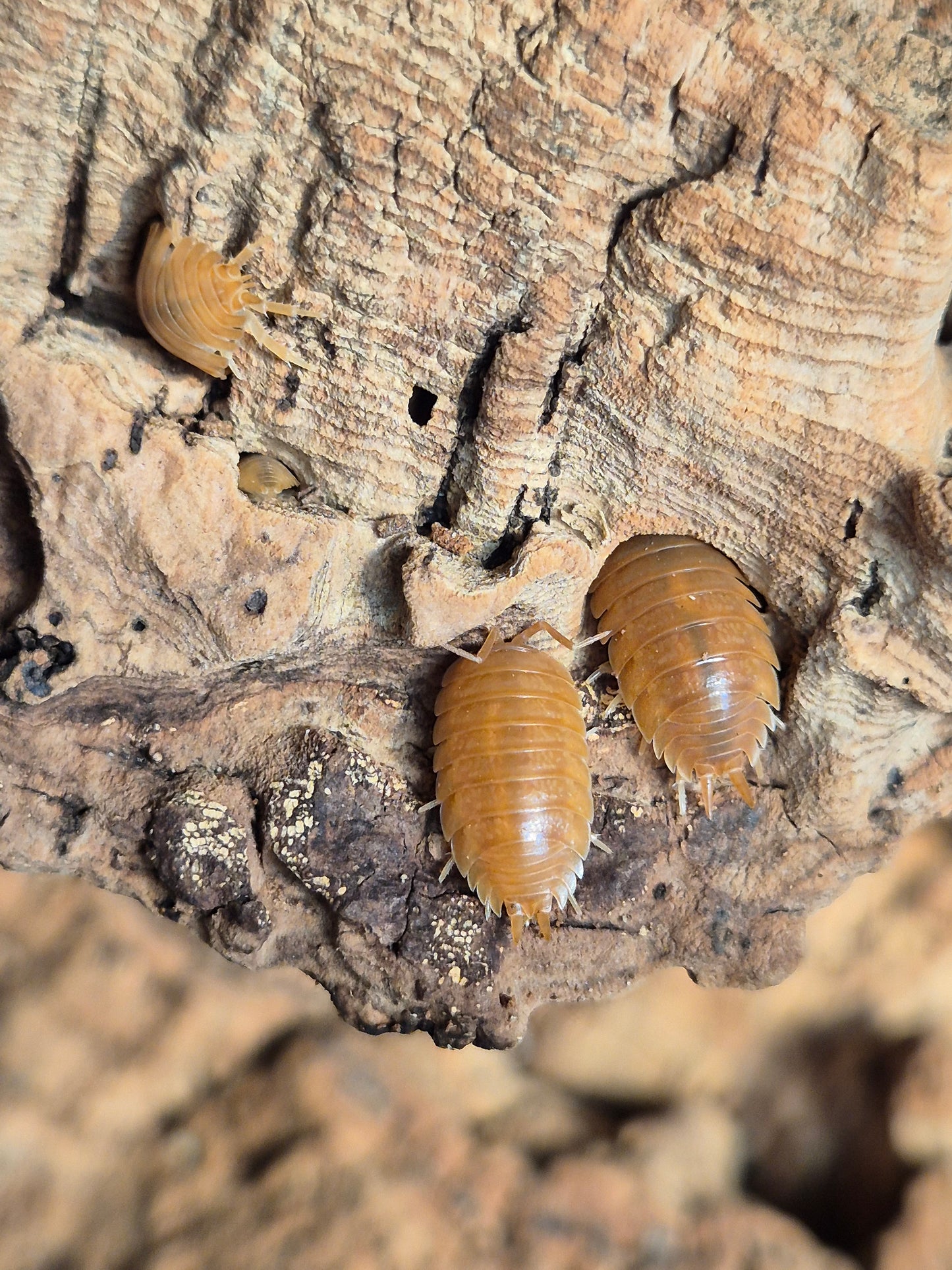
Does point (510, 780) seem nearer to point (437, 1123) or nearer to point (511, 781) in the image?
point (511, 781)

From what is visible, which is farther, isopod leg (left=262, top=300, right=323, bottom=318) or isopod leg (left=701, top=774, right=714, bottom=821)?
isopod leg (left=701, top=774, right=714, bottom=821)

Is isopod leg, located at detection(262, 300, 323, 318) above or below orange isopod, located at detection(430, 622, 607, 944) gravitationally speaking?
above

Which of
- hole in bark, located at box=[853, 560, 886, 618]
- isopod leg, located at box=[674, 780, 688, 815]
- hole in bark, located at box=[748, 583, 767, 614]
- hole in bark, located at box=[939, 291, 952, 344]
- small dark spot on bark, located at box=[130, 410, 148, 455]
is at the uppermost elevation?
hole in bark, located at box=[939, 291, 952, 344]

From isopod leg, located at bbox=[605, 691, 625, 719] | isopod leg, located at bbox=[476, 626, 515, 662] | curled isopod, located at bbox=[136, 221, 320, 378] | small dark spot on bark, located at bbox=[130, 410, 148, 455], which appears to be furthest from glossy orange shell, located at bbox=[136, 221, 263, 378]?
isopod leg, located at bbox=[605, 691, 625, 719]

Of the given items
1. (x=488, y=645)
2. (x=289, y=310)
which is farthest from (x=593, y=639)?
(x=289, y=310)

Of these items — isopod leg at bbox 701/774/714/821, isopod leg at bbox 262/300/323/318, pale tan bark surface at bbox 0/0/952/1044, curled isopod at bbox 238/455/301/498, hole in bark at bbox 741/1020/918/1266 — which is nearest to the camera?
pale tan bark surface at bbox 0/0/952/1044

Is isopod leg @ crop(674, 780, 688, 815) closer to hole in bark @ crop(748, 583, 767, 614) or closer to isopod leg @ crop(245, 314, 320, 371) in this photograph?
hole in bark @ crop(748, 583, 767, 614)
